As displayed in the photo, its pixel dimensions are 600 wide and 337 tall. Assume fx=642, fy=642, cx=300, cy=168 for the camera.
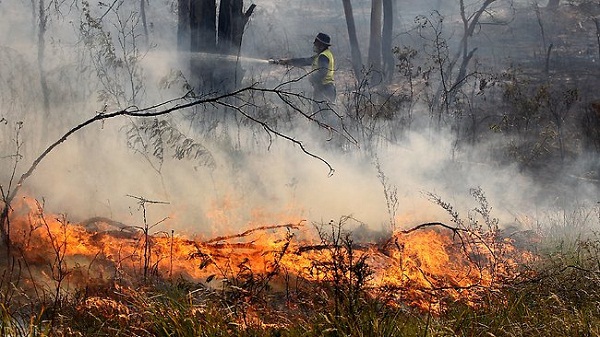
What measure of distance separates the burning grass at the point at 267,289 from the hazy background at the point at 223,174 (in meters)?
0.70

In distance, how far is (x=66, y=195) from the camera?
5.73 metres

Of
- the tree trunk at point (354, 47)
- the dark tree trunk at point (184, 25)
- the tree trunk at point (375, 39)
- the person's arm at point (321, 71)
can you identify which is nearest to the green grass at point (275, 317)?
the person's arm at point (321, 71)

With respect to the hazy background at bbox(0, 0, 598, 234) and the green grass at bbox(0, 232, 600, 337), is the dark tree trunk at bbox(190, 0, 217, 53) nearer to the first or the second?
the hazy background at bbox(0, 0, 598, 234)

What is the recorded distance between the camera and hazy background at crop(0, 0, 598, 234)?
5.89 metres

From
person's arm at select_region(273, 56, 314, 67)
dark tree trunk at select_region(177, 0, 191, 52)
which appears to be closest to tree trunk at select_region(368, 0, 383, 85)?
person's arm at select_region(273, 56, 314, 67)

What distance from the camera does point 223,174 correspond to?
676 cm

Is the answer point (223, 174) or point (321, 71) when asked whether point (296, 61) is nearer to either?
point (321, 71)

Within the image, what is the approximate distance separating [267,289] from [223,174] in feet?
10.3

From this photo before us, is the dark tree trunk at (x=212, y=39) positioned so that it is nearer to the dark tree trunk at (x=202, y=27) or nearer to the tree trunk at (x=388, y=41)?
the dark tree trunk at (x=202, y=27)

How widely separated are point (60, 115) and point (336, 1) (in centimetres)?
2700

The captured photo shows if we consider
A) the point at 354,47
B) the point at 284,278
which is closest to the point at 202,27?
the point at 284,278

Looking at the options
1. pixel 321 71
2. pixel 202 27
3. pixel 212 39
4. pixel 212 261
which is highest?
pixel 202 27

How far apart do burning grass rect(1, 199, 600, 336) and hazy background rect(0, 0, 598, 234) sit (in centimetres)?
70

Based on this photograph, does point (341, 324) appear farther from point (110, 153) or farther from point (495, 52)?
point (495, 52)
